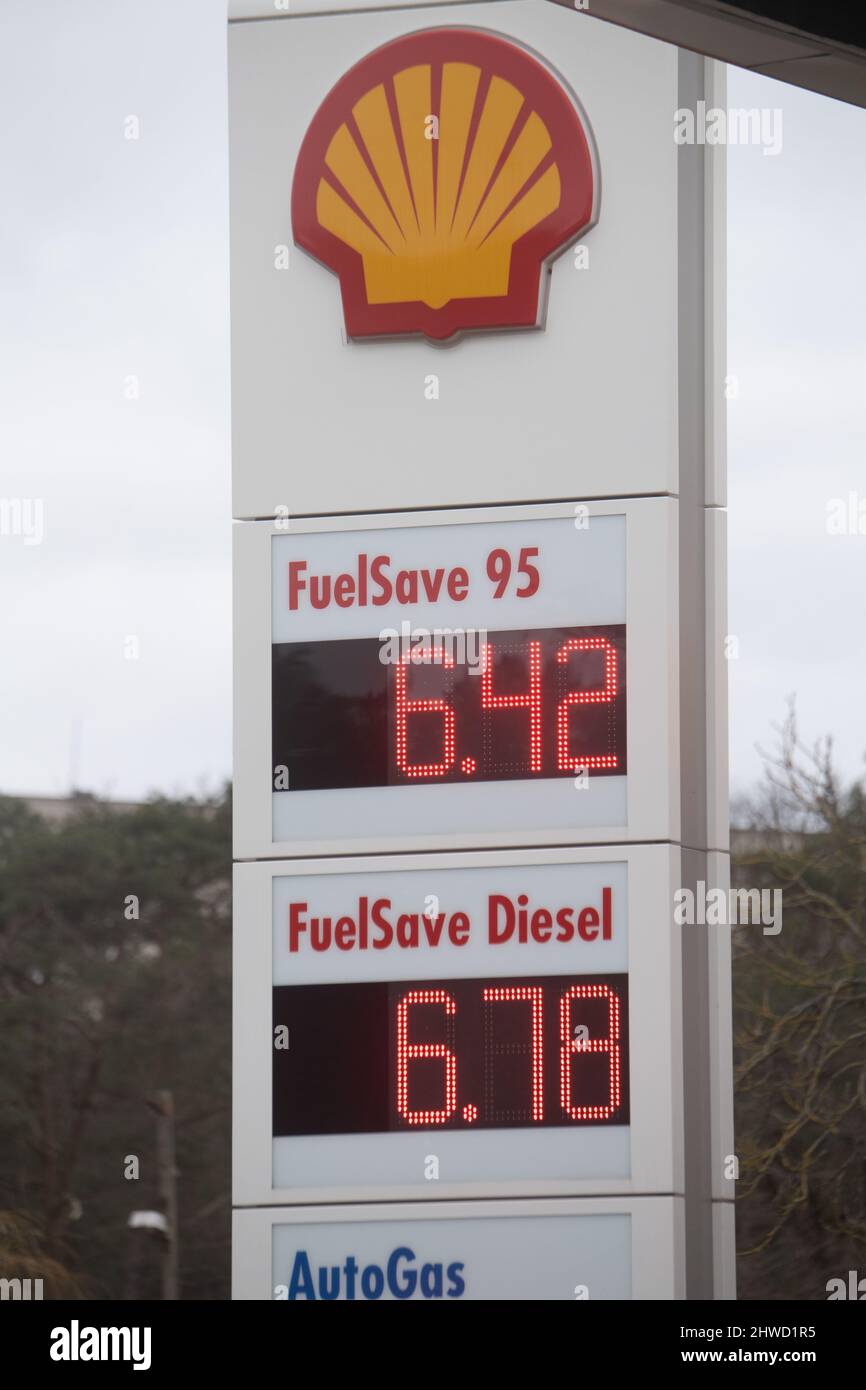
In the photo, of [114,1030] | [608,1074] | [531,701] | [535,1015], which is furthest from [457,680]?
[114,1030]

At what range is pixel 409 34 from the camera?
827 centimetres

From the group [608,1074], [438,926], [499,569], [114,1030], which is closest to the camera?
[608,1074]

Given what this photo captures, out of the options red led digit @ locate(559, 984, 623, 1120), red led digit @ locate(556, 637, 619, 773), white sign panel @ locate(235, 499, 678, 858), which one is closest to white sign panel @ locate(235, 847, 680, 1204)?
red led digit @ locate(559, 984, 623, 1120)

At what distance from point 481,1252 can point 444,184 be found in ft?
12.3

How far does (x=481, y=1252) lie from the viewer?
748 centimetres

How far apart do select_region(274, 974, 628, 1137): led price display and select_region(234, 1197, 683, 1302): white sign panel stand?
318 mm

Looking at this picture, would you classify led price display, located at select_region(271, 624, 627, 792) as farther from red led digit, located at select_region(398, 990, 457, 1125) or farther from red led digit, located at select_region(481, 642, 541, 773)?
red led digit, located at select_region(398, 990, 457, 1125)

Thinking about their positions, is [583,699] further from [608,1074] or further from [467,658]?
[608,1074]

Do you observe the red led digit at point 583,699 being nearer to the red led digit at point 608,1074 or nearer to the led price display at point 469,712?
the led price display at point 469,712

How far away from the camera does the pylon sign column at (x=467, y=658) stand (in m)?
7.44

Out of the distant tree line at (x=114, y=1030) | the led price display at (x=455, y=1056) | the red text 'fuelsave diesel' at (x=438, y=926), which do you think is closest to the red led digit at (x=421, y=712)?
the red text 'fuelsave diesel' at (x=438, y=926)

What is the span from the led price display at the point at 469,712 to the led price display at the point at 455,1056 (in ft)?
2.38
